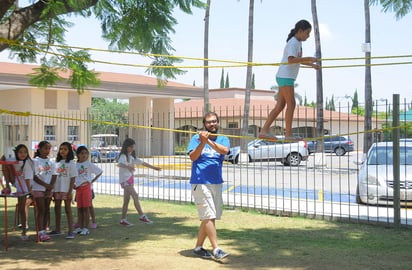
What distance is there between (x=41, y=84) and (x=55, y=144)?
1255cm

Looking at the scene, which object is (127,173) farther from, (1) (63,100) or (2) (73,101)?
(2) (73,101)

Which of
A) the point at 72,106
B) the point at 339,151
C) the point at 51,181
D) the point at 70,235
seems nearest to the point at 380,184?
the point at 339,151

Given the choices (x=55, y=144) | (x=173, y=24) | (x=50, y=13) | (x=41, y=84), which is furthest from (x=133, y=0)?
(x=55, y=144)

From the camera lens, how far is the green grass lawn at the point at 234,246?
6266 mm

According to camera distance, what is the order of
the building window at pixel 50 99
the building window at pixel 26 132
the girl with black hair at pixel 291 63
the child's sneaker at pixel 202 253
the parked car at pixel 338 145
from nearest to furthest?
1. the girl with black hair at pixel 291 63
2. the child's sneaker at pixel 202 253
3. the parked car at pixel 338 145
4. the building window at pixel 26 132
5. the building window at pixel 50 99

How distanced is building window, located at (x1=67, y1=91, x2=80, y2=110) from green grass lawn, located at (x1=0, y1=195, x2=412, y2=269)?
18.2 meters

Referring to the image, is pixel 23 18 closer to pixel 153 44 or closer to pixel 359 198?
pixel 153 44

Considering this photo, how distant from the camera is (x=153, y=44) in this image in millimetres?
8297

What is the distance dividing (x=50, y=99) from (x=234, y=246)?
21360 millimetres

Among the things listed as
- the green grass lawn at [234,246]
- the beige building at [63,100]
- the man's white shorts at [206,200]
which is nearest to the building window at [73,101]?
the beige building at [63,100]

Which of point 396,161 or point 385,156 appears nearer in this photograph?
point 396,161

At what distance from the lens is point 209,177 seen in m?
6.36

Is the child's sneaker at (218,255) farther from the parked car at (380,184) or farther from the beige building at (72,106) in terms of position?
the beige building at (72,106)

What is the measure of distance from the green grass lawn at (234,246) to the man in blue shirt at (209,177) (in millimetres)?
418
